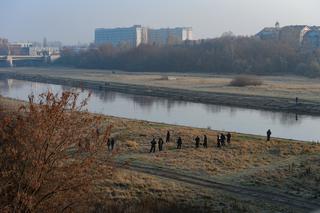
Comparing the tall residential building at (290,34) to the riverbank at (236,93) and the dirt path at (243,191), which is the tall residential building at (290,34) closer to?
the riverbank at (236,93)

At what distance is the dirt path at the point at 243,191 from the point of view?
14305 mm

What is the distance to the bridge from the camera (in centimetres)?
12512

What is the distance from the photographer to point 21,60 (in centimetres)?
13300

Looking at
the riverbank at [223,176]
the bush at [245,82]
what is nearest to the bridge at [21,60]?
the bush at [245,82]

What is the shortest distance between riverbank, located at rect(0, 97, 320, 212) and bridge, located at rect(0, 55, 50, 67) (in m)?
109

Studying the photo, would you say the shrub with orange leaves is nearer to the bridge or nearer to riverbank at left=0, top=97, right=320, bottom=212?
riverbank at left=0, top=97, right=320, bottom=212

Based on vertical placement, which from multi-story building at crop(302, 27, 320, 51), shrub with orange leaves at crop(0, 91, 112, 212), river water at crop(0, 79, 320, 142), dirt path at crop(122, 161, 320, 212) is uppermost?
multi-story building at crop(302, 27, 320, 51)

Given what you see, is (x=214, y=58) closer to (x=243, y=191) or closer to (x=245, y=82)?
(x=245, y=82)

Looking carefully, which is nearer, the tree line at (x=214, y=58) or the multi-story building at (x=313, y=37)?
the tree line at (x=214, y=58)

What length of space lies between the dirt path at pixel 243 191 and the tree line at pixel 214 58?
56.1m

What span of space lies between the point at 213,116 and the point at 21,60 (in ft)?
345

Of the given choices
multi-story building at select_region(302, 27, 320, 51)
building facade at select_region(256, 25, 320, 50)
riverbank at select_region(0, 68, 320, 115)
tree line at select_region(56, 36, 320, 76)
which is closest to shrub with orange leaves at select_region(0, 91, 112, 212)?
riverbank at select_region(0, 68, 320, 115)

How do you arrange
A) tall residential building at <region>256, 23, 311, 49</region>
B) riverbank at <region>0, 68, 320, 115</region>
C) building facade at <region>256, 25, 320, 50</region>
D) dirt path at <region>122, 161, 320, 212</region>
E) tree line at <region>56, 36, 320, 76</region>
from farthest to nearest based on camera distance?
building facade at <region>256, 25, 320, 50</region> < tall residential building at <region>256, 23, 311, 49</region> < tree line at <region>56, 36, 320, 76</region> < riverbank at <region>0, 68, 320, 115</region> < dirt path at <region>122, 161, 320, 212</region>

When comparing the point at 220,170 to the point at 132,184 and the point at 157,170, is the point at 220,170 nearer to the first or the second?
the point at 157,170
